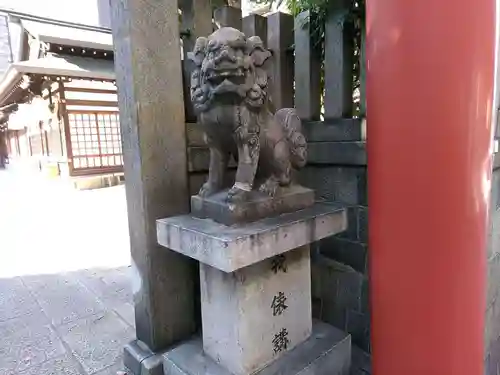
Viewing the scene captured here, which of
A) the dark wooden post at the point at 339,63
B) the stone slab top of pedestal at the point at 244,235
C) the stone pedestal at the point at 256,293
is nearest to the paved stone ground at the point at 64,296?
the stone pedestal at the point at 256,293

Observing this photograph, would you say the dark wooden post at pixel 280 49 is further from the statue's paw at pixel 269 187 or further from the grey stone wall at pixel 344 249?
the statue's paw at pixel 269 187

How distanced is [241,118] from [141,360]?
148 centimetres

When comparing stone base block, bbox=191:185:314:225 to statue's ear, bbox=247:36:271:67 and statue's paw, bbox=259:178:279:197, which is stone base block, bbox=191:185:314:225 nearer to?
statue's paw, bbox=259:178:279:197

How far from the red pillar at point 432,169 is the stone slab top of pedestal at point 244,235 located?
406 mm

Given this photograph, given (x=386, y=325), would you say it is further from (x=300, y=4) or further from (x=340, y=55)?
(x=300, y=4)

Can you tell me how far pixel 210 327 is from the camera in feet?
5.87

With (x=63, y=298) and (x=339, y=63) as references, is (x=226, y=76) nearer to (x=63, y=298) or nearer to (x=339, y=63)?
(x=339, y=63)

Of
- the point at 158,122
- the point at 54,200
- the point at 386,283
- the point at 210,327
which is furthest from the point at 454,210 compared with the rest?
the point at 54,200

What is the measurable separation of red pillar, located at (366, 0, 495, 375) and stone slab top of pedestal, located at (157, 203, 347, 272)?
41 cm

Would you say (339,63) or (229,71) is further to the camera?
(339,63)

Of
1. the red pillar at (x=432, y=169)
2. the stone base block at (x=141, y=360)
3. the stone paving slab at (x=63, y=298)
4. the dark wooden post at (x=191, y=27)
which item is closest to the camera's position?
the red pillar at (x=432, y=169)

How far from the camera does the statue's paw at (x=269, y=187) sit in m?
1.68

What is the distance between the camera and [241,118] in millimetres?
1516

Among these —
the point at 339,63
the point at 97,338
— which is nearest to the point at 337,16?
the point at 339,63
